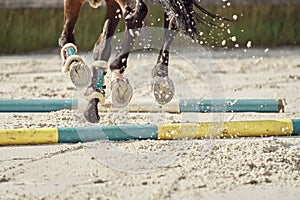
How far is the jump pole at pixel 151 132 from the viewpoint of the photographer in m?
4.16

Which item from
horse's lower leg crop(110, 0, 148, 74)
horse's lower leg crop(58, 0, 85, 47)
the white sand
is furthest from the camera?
horse's lower leg crop(58, 0, 85, 47)

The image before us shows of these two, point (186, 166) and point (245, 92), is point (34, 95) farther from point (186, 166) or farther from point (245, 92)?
point (186, 166)

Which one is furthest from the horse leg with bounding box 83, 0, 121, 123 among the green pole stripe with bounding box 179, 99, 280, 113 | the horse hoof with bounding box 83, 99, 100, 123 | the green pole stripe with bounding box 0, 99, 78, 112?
the green pole stripe with bounding box 179, 99, 280, 113

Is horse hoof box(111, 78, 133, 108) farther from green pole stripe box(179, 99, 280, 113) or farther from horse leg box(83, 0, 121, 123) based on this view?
green pole stripe box(179, 99, 280, 113)

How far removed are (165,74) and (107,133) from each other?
0.88m

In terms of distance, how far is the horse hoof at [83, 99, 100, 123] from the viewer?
4.72 metres

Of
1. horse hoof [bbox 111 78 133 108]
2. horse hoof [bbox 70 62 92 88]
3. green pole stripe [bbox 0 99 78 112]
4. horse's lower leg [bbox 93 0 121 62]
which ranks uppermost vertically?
horse's lower leg [bbox 93 0 121 62]

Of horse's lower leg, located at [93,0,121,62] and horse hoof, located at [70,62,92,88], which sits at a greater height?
horse's lower leg, located at [93,0,121,62]

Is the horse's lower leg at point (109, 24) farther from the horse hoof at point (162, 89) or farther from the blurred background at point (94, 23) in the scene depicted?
the blurred background at point (94, 23)

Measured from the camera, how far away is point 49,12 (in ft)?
30.1

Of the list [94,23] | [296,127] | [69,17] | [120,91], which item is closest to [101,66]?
[120,91]

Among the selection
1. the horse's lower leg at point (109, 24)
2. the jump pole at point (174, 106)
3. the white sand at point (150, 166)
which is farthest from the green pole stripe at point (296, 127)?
the horse's lower leg at point (109, 24)

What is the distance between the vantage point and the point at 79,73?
15.2 ft

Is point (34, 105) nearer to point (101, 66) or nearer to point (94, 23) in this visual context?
point (101, 66)
